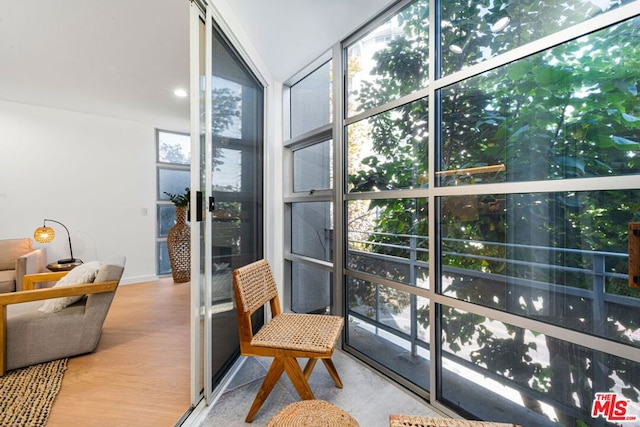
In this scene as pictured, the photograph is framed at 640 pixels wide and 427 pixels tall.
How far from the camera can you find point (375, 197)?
6.05 ft

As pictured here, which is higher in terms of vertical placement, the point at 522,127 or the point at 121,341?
the point at 522,127

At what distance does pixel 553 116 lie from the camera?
1.09 metres

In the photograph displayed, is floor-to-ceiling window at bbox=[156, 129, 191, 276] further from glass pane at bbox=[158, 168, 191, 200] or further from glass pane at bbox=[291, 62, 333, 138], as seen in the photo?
glass pane at bbox=[291, 62, 333, 138]

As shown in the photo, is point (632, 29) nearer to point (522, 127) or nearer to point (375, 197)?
point (522, 127)

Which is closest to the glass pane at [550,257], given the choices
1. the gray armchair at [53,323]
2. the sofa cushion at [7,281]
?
the gray armchair at [53,323]

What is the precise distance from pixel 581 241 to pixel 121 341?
3.05 m

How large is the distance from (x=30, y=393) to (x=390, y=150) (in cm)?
255

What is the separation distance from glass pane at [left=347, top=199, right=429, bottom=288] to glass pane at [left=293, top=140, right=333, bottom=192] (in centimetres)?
42

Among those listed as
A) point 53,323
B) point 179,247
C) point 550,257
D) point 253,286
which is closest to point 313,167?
point 253,286

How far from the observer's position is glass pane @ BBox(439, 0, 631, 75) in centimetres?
105

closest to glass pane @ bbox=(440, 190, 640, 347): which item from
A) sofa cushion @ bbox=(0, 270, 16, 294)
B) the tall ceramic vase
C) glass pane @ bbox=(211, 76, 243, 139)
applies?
glass pane @ bbox=(211, 76, 243, 139)

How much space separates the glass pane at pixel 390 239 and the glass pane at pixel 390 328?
12 cm

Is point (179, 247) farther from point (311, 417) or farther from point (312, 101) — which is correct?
point (311, 417)

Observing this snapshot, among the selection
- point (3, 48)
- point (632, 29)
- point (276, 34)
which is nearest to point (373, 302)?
point (632, 29)
